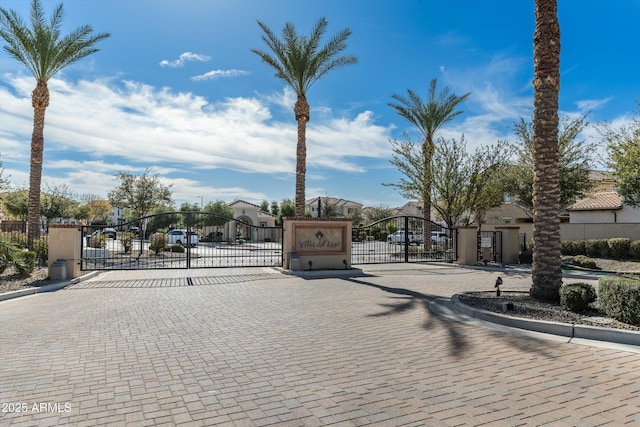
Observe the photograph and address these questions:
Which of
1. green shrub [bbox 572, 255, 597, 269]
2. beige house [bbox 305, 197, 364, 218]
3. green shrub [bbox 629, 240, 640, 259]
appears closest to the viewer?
green shrub [bbox 572, 255, 597, 269]

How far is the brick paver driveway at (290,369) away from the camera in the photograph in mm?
3855

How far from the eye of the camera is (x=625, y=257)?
67.5 feet

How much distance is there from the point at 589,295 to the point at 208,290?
881 centimetres

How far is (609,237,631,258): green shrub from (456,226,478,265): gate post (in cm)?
770

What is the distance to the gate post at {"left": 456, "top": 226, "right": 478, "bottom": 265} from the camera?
18953 millimetres

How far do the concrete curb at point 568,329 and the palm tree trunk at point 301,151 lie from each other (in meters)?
12.2

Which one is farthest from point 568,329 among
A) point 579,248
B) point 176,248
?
point 176,248

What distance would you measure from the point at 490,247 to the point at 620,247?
6.96 metres

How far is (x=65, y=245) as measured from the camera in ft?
41.4

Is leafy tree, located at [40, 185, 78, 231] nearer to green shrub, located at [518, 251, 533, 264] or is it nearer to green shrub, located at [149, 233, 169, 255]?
green shrub, located at [149, 233, 169, 255]

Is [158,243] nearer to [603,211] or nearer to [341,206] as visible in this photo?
[603,211]

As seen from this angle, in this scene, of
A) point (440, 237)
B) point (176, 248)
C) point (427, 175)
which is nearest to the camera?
point (427, 175)

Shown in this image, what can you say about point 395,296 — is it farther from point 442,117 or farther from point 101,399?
point 442,117

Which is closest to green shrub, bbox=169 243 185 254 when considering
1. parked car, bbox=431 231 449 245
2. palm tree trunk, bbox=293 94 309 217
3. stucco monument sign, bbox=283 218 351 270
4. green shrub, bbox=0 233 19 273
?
palm tree trunk, bbox=293 94 309 217
